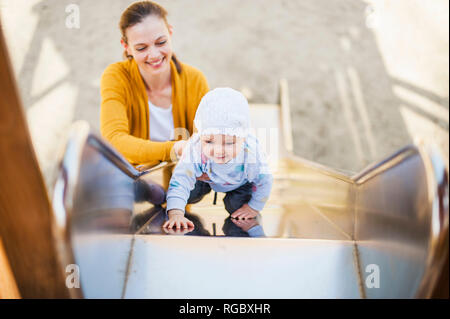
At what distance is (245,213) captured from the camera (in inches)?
38.4

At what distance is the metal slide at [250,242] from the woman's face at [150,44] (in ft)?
1.12

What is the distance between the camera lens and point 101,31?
3.69 ft

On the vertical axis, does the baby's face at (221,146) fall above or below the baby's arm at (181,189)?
above

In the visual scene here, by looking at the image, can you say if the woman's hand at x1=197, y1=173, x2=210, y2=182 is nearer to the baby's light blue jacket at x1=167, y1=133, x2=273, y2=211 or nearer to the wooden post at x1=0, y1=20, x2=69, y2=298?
the baby's light blue jacket at x1=167, y1=133, x2=273, y2=211

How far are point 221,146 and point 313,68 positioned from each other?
2254 mm

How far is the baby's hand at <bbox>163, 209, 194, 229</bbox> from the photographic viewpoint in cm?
81

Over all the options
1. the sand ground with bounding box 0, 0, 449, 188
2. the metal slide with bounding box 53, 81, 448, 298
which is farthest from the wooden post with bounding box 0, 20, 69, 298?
the sand ground with bounding box 0, 0, 449, 188

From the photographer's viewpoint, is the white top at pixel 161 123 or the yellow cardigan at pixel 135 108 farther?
the white top at pixel 161 123

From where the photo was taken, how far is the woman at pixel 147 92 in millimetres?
868

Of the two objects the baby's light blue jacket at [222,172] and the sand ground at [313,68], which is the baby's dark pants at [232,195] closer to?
the baby's light blue jacket at [222,172]

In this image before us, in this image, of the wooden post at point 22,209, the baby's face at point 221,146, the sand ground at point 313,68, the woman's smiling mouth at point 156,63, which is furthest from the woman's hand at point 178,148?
the sand ground at point 313,68

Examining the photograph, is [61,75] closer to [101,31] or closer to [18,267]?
[101,31]

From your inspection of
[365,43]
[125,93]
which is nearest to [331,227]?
[125,93]
